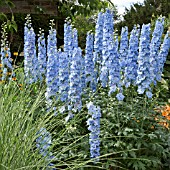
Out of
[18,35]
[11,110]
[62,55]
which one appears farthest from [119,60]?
[18,35]

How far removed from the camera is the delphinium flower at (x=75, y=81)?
385 centimetres

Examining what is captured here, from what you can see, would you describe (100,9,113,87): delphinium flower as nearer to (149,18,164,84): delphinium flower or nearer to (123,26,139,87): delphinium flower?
(123,26,139,87): delphinium flower

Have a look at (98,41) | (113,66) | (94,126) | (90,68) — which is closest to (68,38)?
(98,41)

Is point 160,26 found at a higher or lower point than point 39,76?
higher

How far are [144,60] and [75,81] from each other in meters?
0.66

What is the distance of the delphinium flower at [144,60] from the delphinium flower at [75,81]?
0.56m

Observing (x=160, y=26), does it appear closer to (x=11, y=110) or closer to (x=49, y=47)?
(x=49, y=47)

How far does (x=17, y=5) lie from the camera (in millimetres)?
10812

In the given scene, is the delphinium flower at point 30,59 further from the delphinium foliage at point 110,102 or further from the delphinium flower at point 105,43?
the delphinium flower at point 105,43

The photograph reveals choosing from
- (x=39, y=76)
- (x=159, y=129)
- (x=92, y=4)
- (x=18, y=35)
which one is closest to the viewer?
(x=159, y=129)

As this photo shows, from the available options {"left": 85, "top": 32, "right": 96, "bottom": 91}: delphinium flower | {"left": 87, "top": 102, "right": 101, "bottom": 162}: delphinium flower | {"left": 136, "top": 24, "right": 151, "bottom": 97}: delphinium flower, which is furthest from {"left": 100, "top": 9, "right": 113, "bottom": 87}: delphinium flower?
{"left": 87, "top": 102, "right": 101, "bottom": 162}: delphinium flower

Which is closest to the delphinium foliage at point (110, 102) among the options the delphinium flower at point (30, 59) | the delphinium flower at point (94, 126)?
the delphinium flower at point (94, 126)

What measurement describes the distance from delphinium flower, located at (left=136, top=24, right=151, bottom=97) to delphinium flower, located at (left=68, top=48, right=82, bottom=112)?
1.84 ft

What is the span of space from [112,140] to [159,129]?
524 mm
